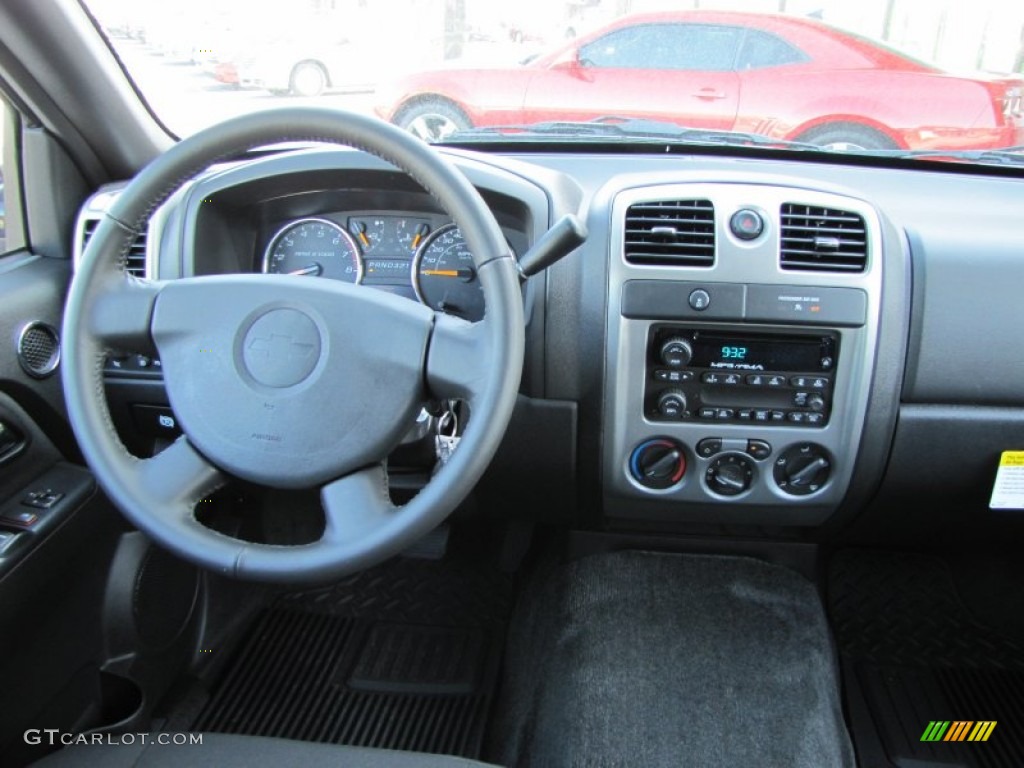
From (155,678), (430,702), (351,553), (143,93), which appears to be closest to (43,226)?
(143,93)

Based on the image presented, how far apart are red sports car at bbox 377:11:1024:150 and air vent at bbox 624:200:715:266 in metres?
0.44

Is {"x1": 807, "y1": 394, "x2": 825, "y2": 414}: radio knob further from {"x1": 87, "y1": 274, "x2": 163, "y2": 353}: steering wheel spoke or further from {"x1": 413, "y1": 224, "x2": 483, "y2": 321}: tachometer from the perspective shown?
{"x1": 87, "y1": 274, "x2": 163, "y2": 353}: steering wheel spoke

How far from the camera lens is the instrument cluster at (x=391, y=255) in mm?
1501

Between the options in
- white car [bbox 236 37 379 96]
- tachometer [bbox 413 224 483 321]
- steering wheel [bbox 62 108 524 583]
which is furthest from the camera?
white car [bbox 236 37 379 96]

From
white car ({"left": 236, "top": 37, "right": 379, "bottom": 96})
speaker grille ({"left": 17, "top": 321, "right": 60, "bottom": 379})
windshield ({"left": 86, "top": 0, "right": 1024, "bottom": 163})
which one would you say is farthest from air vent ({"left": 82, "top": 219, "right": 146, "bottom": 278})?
white car ({"left": 236, "top": 37, "right": 379, "bottom": 96})

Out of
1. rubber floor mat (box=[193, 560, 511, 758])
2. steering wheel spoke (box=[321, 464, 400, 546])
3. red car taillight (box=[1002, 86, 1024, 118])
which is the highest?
red car taillight (box=[1002, 86, 1024, 118])

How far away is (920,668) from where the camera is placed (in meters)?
1.87

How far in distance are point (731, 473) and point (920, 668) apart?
0.81 metres

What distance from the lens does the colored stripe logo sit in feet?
5.57

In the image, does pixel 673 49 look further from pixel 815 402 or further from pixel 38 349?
pixel 38 349

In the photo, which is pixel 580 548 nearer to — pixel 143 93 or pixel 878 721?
pixel 878 721

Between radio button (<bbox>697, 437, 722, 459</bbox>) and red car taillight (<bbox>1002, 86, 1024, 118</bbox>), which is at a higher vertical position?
red car taillight (<bbox>1002, 86, 1024, 118</bbox>)

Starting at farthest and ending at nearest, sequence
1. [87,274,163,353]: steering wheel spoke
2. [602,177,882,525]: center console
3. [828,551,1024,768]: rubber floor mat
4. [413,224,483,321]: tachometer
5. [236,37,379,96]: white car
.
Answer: [236,37,379,96]: white car
[828,551,1024,768]: rubber floor mat
[413,224,483,321]: tachometer
[602,177,882,525]: center console
[87,274,163,353]: steering wheel spoke

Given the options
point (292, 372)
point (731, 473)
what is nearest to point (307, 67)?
point (292, 372)
